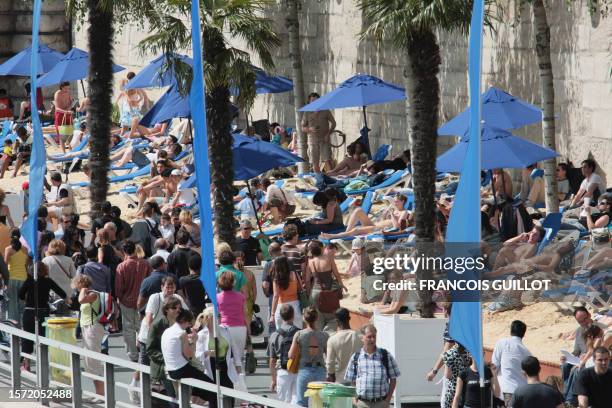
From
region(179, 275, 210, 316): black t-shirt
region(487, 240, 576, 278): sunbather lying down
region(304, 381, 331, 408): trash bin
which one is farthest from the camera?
region(487, 240, 576, 278): sunbather lying down

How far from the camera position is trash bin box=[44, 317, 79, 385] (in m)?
15.0

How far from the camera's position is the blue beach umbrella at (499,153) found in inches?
760

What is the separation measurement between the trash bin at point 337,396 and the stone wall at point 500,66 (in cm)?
796

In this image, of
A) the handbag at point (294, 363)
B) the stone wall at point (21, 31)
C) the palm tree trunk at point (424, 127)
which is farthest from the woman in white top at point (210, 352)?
the stone wall at point (21, 31)

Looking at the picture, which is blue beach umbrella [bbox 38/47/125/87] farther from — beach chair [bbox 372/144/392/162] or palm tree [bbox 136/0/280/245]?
palm tree [bbox 136/0/280/245]

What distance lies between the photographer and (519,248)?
18.3 metres

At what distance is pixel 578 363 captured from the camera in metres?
13.8

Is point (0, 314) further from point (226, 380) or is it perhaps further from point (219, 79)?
point (226, 380)

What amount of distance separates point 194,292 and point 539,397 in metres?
5.05

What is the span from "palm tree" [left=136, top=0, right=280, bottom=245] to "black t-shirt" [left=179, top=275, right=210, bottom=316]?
4559 mm

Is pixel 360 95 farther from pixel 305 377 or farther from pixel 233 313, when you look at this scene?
pixel 305 377

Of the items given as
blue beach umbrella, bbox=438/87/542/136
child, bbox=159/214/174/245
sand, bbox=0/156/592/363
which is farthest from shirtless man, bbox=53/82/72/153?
sand, bbox=0/156/592/363

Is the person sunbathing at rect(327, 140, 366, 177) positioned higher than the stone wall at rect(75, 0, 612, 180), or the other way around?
the stone wall at rect(75, 0, 612, 180)

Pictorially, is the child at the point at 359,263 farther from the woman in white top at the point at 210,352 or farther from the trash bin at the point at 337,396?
the trash bin at the point at 337,396
